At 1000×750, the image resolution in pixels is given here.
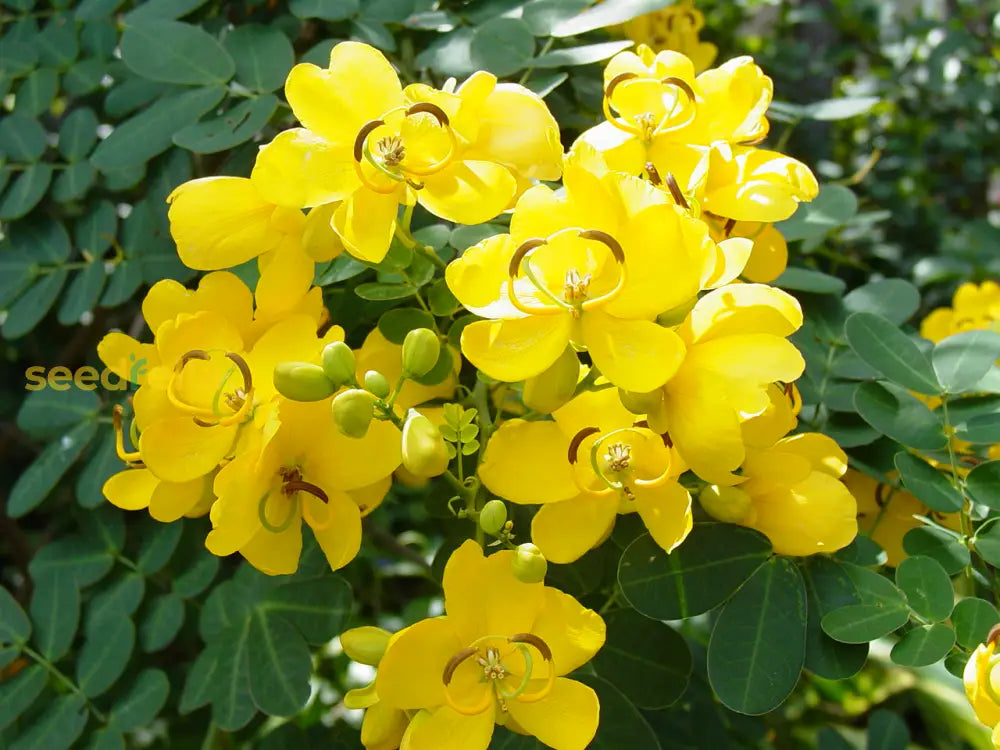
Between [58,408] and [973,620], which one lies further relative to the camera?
[58,408]

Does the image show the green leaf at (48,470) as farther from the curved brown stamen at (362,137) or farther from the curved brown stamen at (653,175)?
the curved brown stamen at (653,175)

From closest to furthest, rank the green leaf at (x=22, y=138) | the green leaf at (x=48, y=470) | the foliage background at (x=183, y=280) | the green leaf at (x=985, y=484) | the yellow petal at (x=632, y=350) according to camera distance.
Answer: the yellow petal at (x=632, y=350) → the green leaf at (x=985, y=484) → the foliage background at (x=183, y=280) → the green leaf at (x=48, y=470) → the green leaf at (x=22, y=138)

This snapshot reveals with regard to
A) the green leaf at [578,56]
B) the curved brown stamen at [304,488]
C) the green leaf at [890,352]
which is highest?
the green leaf at [578,56]

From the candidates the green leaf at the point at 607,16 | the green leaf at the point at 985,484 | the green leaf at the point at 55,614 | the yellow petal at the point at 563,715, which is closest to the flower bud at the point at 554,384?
the yellow petal at the point at 563,715

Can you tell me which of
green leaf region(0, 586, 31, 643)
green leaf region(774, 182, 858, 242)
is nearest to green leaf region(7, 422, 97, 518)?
green leaf region(0, 586, 31, 643)

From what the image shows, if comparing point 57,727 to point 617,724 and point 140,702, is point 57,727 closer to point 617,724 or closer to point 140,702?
point 140,702

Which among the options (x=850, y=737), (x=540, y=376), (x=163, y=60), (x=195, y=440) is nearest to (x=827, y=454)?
(x=540, y=376)

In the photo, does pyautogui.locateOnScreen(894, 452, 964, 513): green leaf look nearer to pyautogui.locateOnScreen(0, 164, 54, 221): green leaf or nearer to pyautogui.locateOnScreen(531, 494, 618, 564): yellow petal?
pyautogui.locateOnScreen(531, 494, 618, 564): yellow petal

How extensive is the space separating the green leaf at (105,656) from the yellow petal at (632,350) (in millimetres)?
750

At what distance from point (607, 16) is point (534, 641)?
75 cm

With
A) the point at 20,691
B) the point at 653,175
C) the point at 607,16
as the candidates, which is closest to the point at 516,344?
the point at 653,175

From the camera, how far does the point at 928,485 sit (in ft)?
3.08

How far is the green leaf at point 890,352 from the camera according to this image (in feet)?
3.28

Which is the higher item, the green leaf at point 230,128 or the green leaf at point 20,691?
the green leaf at point 230,128
